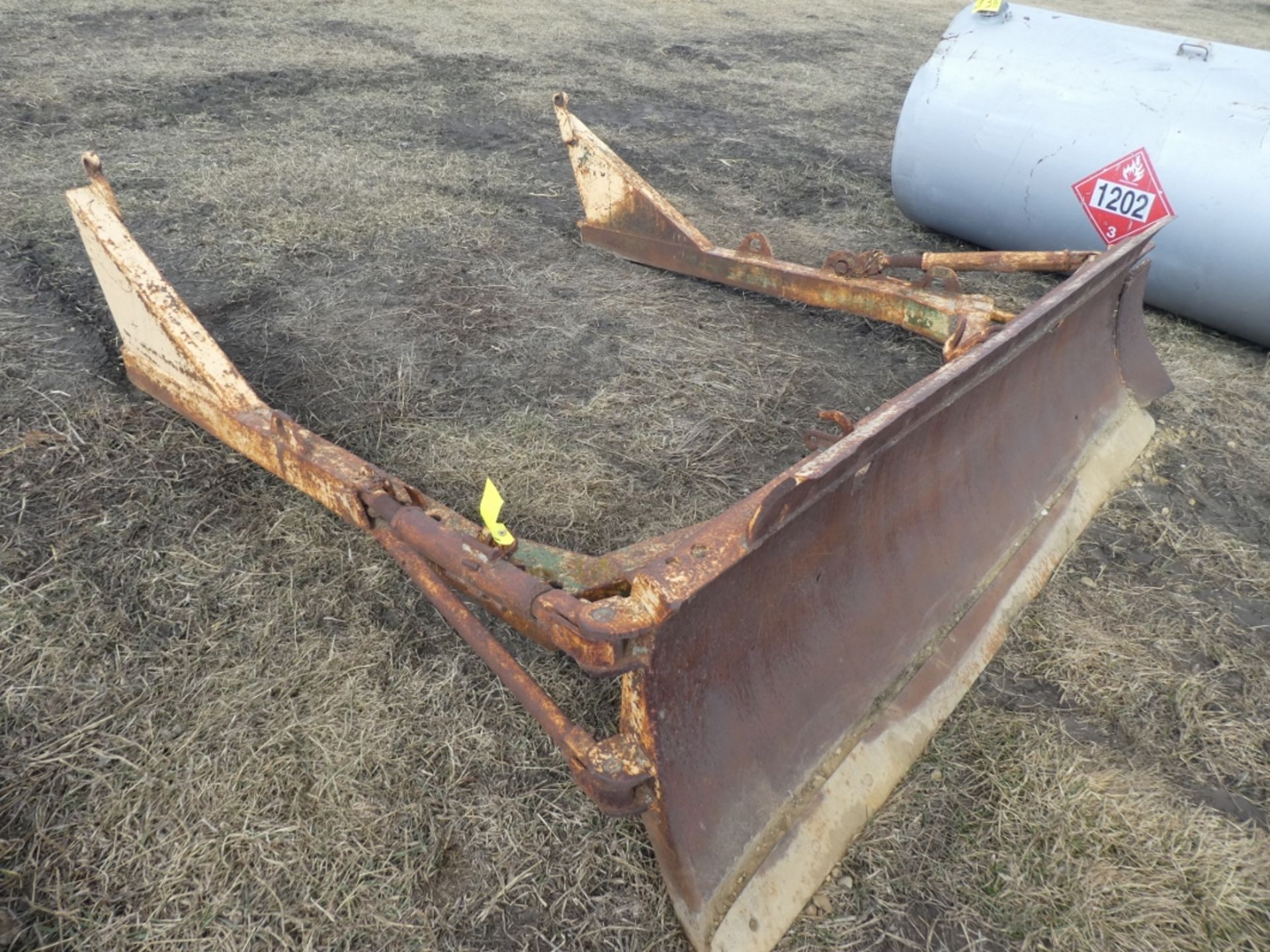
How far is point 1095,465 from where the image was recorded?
268 cm

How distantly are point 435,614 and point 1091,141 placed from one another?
3478 mm

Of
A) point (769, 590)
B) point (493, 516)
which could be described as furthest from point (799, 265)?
point (493, 516)

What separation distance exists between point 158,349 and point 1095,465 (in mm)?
3037

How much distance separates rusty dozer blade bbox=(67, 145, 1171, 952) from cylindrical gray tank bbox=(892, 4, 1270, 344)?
3.94 ft

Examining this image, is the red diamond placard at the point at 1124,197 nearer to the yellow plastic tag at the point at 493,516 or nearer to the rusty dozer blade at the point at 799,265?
the rusty dozer blade at the point at 799,265

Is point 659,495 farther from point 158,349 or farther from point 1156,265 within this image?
point 1156,265

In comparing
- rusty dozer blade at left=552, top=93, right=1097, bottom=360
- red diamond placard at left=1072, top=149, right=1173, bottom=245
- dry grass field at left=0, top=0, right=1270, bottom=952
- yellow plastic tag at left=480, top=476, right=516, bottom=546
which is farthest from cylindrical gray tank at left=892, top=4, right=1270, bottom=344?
yellow plastic tag at left=480, top=476, right=516, bottom=546

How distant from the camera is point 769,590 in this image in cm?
164

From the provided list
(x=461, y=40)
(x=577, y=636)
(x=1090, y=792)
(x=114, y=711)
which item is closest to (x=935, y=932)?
(x=1090, y=792)

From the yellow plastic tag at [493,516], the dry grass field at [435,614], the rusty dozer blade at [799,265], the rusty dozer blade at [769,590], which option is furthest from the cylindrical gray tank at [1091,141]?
the yellow plastic tag at [493,516]

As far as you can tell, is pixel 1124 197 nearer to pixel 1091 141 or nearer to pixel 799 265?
pixel 1091 141

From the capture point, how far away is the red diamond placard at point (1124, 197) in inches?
135

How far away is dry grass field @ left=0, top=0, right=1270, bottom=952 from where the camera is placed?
161cm

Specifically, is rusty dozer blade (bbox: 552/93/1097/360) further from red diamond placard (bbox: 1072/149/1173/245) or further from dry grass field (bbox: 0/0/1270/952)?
red diamond placard (bbox: 1072/149/1173/245)
